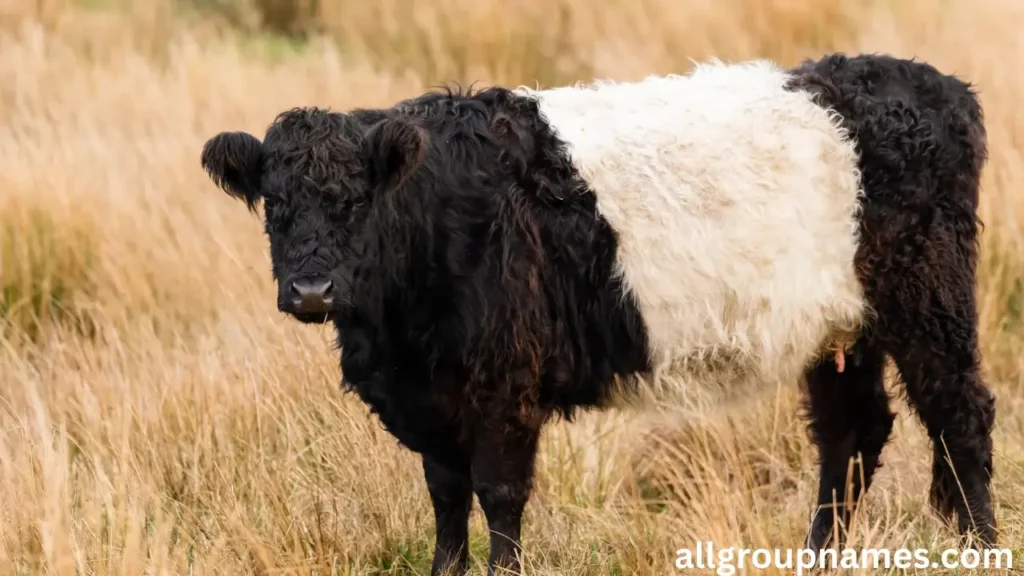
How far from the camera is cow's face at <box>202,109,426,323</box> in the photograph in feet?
11.9

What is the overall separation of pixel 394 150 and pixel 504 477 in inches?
41.7

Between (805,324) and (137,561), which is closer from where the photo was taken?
(137,561)

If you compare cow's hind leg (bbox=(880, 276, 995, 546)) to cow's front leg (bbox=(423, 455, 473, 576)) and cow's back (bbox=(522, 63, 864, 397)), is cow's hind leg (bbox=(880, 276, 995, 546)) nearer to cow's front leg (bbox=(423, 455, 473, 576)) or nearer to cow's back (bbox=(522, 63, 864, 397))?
cow's back (bbox=(522, 63, 864, 397))

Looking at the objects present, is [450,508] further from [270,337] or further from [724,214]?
[270,337]

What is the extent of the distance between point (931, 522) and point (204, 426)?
269 centimetres

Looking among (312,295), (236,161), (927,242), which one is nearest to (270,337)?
(236,161)

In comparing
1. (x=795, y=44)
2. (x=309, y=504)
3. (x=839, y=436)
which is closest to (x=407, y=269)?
(x=309, y=504)

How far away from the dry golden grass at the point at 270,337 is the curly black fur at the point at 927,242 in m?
0.29

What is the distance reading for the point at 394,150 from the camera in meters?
3.76

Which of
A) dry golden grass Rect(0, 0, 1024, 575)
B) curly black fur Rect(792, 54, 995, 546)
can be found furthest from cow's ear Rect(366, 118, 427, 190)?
curly black fur Rect(792, 54, 995, 546)

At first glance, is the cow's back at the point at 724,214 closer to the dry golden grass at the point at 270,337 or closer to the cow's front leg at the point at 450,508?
the dry golden grass at the point at 270,337

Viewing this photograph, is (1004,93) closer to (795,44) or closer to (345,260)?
(795,44)

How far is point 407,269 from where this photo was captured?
3918mm

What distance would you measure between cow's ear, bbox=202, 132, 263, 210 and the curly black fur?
1.84 meters
